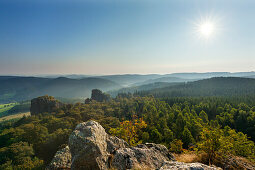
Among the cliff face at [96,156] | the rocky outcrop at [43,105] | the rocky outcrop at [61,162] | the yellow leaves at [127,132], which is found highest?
the cliff face at [96,156]

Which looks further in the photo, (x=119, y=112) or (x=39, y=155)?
(x=119, y=112)

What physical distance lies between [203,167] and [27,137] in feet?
226

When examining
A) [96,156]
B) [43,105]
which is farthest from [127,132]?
[43,105]

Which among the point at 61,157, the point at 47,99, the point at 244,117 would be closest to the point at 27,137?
the point at 61,157

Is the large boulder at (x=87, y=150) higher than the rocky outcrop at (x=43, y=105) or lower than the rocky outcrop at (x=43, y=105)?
higher

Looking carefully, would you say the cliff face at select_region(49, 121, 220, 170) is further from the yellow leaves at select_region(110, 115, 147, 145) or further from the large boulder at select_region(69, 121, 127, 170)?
the yellow leaves at select_region(110, 115, 147, 145)

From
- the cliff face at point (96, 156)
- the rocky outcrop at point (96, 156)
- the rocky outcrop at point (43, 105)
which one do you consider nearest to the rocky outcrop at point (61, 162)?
the cliff face at point (96, 156)

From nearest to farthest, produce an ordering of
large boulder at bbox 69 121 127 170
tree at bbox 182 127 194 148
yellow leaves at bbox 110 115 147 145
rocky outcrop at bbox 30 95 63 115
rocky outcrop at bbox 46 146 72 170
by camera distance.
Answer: large boulder at bbox 69 121 127 170
rocky outcrop at bbox 46 146 72 170
yellow leaves at bbox 110 115 147 145
tree at bbox 182 127 194 148
rocky outcrop at bbox 30 95 63 115

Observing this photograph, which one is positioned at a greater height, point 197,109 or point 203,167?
point 203,167

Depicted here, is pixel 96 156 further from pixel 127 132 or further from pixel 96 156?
pixel 127 132

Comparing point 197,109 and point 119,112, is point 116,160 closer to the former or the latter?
point 119,112

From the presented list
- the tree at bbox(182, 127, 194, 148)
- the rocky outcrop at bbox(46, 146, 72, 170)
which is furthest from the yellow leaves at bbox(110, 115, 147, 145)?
the tree at bbox(182, 127, 194, 148)

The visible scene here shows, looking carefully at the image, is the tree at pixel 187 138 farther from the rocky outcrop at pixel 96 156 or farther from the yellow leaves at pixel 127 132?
the rocky outcrop at pixel 96 156

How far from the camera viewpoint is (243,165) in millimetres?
15391
